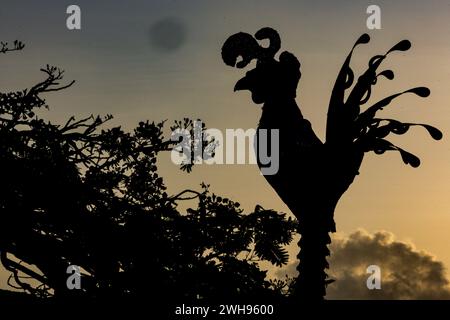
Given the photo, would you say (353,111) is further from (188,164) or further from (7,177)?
(7,177)

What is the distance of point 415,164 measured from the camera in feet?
36.2

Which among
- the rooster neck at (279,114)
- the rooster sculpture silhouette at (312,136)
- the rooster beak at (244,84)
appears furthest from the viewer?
the rooster beak at (244,84)

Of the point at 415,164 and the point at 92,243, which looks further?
the point at 92,243

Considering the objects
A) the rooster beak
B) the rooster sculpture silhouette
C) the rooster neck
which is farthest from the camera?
the rooster beak

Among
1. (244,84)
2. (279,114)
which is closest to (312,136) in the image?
(279,114)

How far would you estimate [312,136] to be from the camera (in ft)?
37.6

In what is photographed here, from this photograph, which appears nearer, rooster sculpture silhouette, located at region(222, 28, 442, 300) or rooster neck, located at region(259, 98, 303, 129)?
rooster sculpture silhouette, located at region(222, 28, 442, 300)

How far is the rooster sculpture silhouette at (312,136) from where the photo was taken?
10711mm

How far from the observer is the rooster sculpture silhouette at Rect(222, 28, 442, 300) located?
1071 centimetres

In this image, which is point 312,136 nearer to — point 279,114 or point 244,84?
point 279,114

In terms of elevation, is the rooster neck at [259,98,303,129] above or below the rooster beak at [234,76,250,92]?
below

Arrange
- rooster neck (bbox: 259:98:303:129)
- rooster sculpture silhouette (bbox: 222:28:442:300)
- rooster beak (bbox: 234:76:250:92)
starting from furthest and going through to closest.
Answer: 1. rooster beak (bbox: 234:76:250:92)
2. rooster neck (bbox: 259:98:303:129)
3. rooster sculpture silhouette (bbox: 222:28:442:300)
